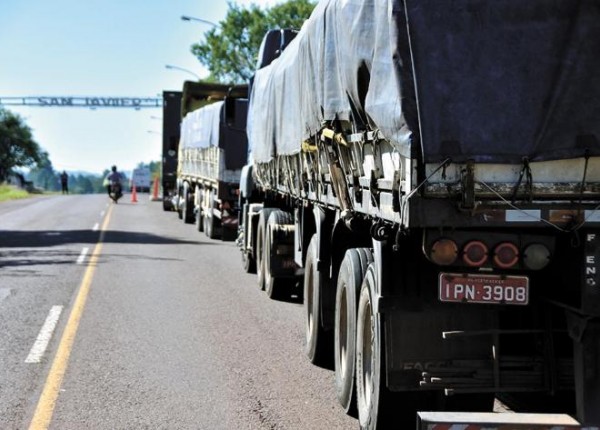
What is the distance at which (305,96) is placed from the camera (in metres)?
8.60

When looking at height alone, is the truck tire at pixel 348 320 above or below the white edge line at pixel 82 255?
above

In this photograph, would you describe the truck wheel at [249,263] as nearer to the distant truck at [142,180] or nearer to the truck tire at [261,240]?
the truck tire at [261,240]

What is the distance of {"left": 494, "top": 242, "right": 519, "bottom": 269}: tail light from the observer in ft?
16.7

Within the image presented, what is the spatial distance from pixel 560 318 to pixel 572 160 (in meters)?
1.04

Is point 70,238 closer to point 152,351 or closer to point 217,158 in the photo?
point 217,158

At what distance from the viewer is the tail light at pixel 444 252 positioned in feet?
16.5

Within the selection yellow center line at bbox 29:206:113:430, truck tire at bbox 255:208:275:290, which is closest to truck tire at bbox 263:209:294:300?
truck tire at bbox 255:208:275:290

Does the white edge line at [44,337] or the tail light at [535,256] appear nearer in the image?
the tail light at [535,256]

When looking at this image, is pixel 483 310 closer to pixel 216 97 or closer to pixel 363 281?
pixel 363 281

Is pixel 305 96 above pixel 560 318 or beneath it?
above

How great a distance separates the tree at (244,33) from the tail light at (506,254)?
6068 centimetres

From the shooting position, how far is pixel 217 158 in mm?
A: 21656

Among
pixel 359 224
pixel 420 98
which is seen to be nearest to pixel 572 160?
pixel 420 98

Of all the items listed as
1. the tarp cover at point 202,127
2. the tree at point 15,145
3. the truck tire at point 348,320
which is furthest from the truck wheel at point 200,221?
the tree at point 15,145
